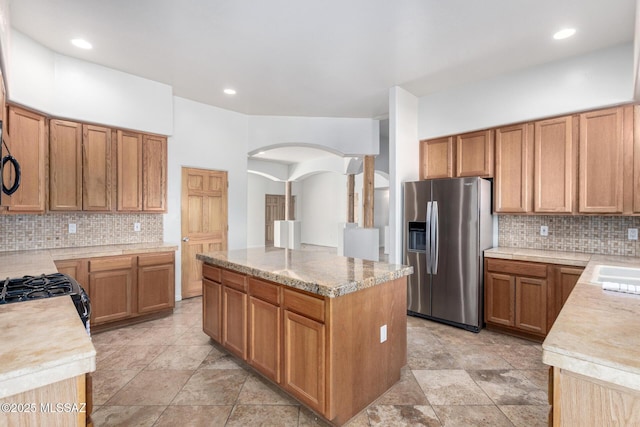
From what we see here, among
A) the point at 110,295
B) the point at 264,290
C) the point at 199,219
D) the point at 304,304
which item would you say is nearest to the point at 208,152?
the point at 199,219

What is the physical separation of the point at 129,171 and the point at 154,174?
298mm

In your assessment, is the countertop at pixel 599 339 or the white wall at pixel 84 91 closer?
the countertop at pixel 599 339

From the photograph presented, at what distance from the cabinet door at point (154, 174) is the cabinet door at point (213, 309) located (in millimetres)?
1635

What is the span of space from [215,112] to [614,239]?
5.12 metres

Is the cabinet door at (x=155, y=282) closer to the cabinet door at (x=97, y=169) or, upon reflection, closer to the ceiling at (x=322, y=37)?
the cabinet door at (x=97, y=169)

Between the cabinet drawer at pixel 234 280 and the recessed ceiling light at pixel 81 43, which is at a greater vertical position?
the recessed ceiling light at pixel 81 43

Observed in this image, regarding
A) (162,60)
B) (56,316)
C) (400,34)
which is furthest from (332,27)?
(56,316)

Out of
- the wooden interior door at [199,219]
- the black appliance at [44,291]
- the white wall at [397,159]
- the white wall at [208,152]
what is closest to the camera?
the black appliance at [44,291]

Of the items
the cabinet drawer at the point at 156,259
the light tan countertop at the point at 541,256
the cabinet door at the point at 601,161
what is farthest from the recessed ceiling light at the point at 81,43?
the cabinet door at the point at 601,161

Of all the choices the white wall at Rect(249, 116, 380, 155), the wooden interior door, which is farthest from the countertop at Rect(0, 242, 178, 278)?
the white wall at Rect(249, 116, 380, 155)

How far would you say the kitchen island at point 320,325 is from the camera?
5.99ft

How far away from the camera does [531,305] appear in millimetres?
3127

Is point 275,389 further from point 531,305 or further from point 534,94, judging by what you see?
point 534,94

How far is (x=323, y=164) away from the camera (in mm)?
9250
